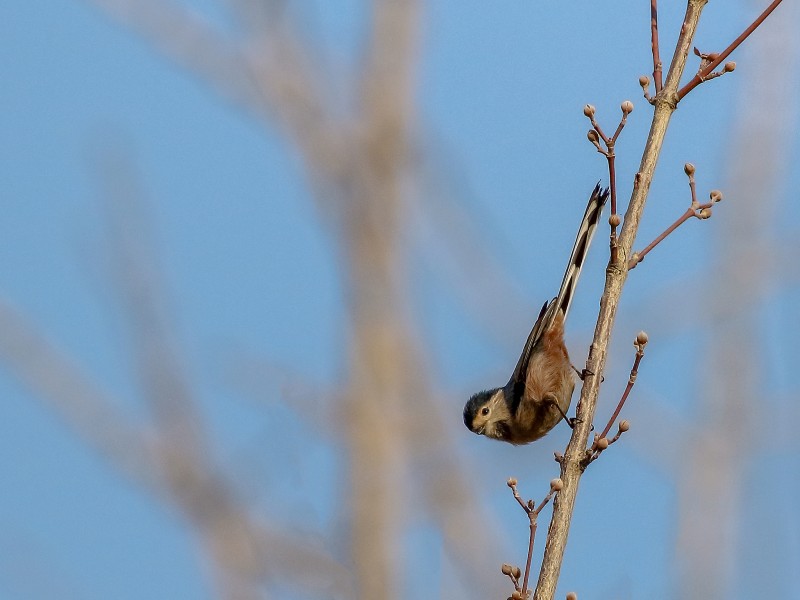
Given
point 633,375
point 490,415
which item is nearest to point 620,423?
point 633,375

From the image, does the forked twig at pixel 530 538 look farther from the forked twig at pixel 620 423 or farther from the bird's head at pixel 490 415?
the bird's head at pixel 490 415

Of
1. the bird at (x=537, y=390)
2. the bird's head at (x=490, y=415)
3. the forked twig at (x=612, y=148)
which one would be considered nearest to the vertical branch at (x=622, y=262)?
the forked twig at (x=612, y=148)

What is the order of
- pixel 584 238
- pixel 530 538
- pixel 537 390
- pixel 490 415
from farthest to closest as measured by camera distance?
Result: pixel 490 415 < pixel 537 390 < pixel 584 238 < pixel 530 538

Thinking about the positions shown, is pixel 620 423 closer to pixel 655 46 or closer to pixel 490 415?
pixel 655 46

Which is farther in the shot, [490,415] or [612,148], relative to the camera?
[490,415]

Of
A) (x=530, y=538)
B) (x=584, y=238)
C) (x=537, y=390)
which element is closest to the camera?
(x=530, y=538)

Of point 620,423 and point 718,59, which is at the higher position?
point 718,59

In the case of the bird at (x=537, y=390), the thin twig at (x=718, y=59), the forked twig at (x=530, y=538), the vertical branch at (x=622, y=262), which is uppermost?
the bird at (x=537, y=390)

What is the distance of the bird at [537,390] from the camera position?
573 cm

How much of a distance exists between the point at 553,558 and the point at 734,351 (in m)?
1.59

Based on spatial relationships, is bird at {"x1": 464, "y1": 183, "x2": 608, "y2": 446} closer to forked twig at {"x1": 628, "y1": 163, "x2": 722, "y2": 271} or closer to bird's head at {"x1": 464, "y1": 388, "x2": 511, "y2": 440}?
bird's head at {"x1": 464, "y1": 388, "x2": 511, "y2": 440}

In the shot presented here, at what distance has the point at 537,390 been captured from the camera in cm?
625

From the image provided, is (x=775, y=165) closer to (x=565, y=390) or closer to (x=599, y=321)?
(x=599, y=321)

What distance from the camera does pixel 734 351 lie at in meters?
4.06
